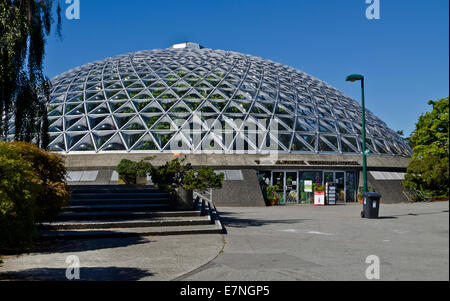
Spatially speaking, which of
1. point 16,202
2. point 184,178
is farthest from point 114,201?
point 16,202

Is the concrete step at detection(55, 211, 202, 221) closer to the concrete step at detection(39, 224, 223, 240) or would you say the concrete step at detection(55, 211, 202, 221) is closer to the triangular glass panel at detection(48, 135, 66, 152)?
the concrete step at detection(39, 224, 223, 240)

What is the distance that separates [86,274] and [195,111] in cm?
2034

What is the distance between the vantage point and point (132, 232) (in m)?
10.5

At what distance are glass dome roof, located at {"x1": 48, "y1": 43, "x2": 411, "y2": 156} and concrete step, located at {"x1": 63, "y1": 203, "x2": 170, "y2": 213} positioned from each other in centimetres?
1058

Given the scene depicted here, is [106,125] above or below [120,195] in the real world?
above

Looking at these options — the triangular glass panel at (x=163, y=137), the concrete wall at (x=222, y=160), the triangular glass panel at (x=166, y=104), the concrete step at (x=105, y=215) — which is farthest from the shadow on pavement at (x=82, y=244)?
the triangular glass panel at (x=166, y=104)

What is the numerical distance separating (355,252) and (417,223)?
21.5 feet

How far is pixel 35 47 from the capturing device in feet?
41.7

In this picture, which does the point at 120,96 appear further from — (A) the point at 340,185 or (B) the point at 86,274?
(B) the point at 86,274

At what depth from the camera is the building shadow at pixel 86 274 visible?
615cm

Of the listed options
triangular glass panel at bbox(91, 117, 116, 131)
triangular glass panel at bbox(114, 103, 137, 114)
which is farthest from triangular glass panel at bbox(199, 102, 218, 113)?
triangular glass panel at bbox(91, 117, 116, 131)
